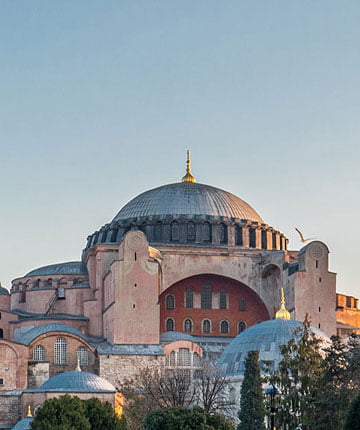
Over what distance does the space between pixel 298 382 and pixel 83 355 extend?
13379mm

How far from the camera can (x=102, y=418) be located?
4838cm

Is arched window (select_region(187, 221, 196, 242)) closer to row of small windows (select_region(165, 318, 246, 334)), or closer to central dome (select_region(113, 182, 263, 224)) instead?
central dome (select_region(113, 182, 263, 224))

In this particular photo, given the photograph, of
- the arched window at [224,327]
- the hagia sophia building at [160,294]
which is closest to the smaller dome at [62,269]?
the hagia sophia building at [160,294]

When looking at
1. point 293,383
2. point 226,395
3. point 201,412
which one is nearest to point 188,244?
point 226,395

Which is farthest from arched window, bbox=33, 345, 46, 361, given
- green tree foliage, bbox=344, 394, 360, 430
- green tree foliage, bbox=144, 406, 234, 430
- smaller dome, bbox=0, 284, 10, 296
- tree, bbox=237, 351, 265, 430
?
green tree foliage, bbox=344, 394, 360, 430

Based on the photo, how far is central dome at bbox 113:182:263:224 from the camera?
221 ft

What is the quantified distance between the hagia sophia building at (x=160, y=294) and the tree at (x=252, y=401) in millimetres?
10750

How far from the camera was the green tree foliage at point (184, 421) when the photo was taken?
40062mm

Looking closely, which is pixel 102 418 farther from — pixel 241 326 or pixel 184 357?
pixel 241 326

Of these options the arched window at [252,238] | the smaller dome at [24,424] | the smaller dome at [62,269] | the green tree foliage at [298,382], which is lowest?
the smaller dome at [24,424]

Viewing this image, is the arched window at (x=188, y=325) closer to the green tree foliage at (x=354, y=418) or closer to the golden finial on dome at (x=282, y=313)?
the golden finial on dome at (x=282, y=313)

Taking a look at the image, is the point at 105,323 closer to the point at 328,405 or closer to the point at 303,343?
the point at 303,343

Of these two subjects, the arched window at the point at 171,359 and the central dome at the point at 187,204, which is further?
the central dome at the point at 187,204

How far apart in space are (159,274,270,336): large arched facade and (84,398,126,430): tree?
15921 millimetres
